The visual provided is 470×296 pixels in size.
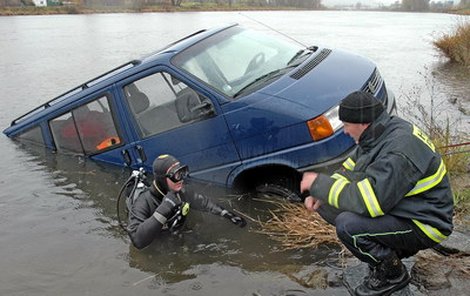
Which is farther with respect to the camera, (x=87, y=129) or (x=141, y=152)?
(x=87, y=129)

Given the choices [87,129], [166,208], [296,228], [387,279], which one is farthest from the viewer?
[87,129]

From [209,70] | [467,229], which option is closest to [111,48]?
[209,70]

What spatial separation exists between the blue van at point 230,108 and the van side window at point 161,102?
1 centimetres

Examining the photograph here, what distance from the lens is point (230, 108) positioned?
499 centimetres

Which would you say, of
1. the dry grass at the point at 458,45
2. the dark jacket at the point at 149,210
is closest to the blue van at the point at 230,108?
the dark jacket at the point at 149,210

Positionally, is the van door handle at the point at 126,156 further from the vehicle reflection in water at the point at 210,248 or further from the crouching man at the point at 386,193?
the crouching man at the point at 386,193

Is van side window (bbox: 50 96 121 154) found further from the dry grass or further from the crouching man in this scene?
the dry grass

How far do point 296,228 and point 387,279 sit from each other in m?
1.45

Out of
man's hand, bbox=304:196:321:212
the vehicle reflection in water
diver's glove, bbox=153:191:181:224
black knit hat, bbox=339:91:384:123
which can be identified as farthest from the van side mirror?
black knit hat, bbox=339:91:384:123

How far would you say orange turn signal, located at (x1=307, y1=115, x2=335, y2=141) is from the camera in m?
4.61

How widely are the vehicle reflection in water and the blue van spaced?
0.95 ft

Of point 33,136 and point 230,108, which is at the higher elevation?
point 230,108

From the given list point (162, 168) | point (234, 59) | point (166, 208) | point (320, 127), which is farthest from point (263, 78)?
point (166, 208)

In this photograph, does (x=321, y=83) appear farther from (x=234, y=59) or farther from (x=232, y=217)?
(x=232, y=217)
